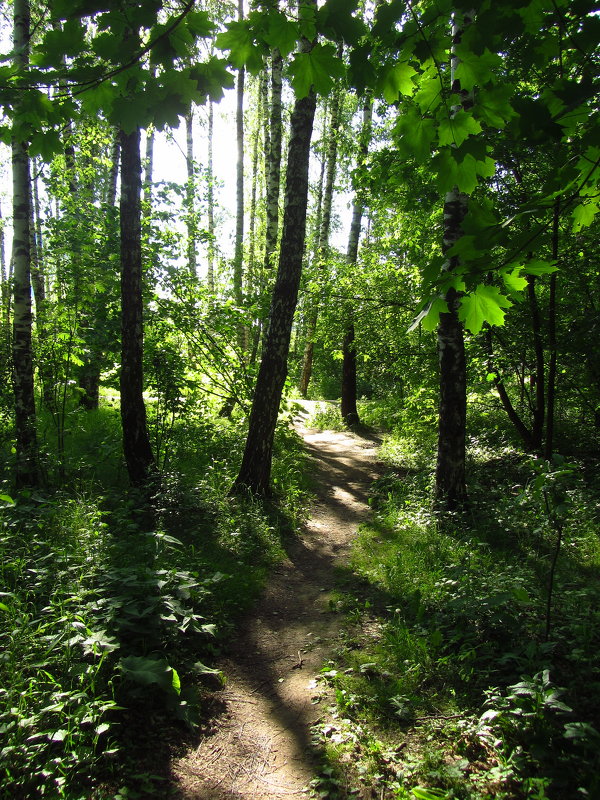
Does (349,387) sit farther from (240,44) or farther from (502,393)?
(240,44)

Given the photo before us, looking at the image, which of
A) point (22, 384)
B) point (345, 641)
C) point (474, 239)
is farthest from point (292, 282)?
point (474, 239)

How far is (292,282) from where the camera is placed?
22.8ft

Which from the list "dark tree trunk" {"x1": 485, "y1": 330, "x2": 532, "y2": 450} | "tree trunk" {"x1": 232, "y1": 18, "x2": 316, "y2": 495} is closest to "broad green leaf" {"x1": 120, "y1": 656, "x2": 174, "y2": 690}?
"tree trunk" {"x1": 232, "y1": 18, "x2": 316, "y2": 495}

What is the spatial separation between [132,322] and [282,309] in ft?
7.26

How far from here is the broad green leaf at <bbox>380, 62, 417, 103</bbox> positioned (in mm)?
2262

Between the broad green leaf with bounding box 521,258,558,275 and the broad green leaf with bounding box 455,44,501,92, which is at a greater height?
the broad green leaf with bounding box 455,44,501,92

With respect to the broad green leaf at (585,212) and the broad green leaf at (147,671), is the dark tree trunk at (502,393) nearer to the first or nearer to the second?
the broad green leaf at (585,212)

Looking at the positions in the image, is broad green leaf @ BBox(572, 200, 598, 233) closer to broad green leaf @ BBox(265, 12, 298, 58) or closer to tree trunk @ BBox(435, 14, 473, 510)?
broad green leaf @ BBox(265, 12, 298, 58)

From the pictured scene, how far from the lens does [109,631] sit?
314cm

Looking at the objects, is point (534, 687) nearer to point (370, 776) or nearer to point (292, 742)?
point (370, 776)

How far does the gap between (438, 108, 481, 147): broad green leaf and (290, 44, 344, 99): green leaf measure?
2.13 feet

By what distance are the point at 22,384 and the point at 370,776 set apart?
22.2 feet

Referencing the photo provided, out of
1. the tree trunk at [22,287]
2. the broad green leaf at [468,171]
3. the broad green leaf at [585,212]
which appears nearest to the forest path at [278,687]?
the broad green leaf at [468,171]

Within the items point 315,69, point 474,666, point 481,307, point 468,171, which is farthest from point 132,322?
point 474,666
